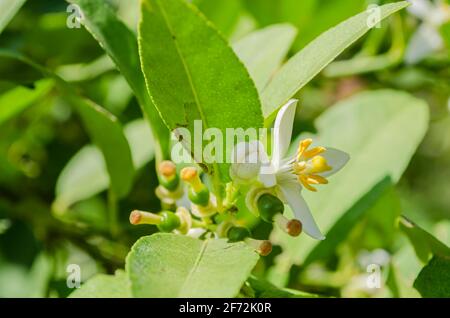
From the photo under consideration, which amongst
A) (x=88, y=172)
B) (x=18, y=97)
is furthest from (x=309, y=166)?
(x=88, y=172)

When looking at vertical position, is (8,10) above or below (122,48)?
above

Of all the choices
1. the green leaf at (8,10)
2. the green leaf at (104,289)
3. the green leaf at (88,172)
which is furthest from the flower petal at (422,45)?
the green leaf at (104,289)

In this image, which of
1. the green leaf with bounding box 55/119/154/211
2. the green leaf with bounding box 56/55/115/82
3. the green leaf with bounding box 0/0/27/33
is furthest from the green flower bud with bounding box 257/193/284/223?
the green leaf with bounding box 56/55/115/82

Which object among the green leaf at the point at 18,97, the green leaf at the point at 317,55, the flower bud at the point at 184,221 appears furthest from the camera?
the green leaf at the point at 18,97

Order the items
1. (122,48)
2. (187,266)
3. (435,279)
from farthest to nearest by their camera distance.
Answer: (122,48) → (435,279) → (187,266)

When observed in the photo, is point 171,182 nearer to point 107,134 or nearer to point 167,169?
point 167,169

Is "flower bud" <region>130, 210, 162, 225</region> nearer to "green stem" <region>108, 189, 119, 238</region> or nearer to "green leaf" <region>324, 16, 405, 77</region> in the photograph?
"green stem" <region>108, 189, 119, 238</region>

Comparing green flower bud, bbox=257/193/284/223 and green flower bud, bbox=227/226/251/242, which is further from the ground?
green flower bud, bbox=257/193/284/223

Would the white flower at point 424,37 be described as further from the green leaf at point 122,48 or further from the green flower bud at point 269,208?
the green flower bud at point 269,208
